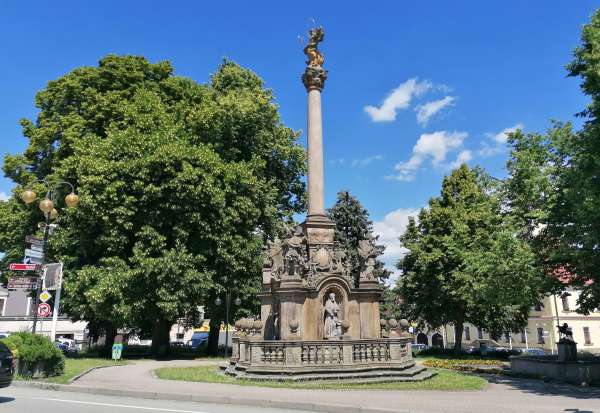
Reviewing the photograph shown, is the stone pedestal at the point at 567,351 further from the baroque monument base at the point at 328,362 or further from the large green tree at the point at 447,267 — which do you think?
the large green tree at the point at 447,267

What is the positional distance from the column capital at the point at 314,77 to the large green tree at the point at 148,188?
6570mm

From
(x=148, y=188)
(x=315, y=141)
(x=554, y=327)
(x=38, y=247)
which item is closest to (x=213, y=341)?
(x=148, y=188)

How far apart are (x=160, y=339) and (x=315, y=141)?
1572 cm

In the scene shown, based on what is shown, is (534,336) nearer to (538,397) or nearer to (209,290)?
(209,290)

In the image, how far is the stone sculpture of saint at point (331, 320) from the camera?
17641 millimetres

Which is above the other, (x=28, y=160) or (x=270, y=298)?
(x=28, y=160)

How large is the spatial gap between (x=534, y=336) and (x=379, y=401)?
46.8 metres

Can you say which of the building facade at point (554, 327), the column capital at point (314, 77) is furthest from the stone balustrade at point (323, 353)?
the building facade at point (554, 327)

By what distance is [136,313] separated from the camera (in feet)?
78.2

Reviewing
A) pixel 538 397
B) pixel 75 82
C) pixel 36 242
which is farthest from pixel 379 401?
pixel 75 82

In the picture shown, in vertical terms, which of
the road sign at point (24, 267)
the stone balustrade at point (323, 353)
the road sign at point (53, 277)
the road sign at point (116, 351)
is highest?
the road sign at point (24, 267)

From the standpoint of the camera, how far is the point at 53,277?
15164 millimetres

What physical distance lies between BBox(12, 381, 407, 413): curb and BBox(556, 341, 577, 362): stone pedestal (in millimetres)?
10871

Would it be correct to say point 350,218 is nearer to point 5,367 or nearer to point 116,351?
point 116,351
